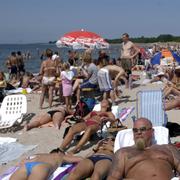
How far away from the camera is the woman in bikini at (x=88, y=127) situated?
5.70 metres

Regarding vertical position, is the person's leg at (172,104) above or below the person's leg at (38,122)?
above

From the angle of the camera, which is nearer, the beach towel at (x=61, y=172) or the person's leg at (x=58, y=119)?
the beach towel at (x=61, y=172)

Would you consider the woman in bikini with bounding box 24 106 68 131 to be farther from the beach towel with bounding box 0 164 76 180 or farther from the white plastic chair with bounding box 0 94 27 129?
the beach towel with bounding box 0 164 76 180

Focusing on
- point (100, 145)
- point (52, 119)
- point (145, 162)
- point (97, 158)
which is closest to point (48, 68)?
point (52, 119)

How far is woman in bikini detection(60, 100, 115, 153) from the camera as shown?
18.7 feet

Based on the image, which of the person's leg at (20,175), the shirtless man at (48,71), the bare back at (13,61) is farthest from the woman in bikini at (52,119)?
the bare back at (13,61)

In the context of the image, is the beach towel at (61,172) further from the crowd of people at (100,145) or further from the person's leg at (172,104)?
the person's leg at (172,104)

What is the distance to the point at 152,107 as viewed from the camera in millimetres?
6312

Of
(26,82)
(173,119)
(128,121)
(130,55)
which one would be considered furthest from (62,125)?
(26,82)

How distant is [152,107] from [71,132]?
1361 millimetres

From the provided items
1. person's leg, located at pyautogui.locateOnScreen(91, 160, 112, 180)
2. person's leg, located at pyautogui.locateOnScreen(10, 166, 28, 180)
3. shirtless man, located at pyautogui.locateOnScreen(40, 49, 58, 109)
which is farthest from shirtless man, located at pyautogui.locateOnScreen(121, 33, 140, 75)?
person's leg, located at pyautogui.locateOnScreen(10, 166, 28, 180)

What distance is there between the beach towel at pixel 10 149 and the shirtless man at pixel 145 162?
2307 millimetres

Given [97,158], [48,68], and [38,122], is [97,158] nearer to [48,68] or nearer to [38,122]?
[38,122]

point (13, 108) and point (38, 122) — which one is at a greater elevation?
point (13, 108)
